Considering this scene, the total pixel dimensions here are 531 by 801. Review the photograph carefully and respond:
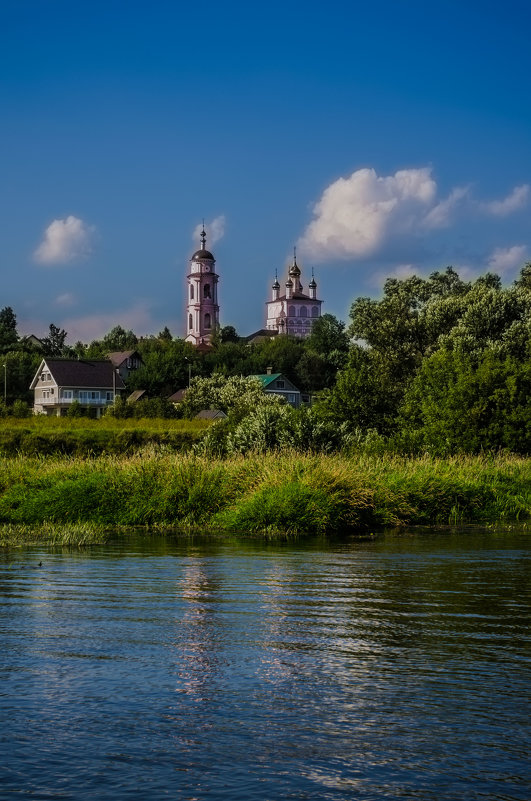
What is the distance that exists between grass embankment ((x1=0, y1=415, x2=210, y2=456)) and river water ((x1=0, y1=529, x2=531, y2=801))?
4378 cm

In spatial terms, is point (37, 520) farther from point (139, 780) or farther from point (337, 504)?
point (139, 780)

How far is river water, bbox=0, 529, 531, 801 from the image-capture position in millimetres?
7059

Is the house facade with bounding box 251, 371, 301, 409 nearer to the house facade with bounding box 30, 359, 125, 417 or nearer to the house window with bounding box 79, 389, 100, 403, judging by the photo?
the house facade with bounding box 30, 359, 125, 417

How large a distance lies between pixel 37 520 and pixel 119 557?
7159 mm

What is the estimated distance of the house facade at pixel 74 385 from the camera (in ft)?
392

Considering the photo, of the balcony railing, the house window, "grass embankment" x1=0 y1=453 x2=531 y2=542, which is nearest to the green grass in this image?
"grass embankment" x1=0 y1=453 x2=531 y2=542

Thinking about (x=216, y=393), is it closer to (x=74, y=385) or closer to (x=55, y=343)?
(x=74, y=385)

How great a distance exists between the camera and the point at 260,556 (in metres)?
19.7

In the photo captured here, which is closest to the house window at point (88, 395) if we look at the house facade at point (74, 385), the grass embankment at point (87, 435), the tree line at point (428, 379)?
the house facade at point (74, 385)

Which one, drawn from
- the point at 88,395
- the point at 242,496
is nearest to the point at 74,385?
the point at 88,395

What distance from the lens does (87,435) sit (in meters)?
66.2

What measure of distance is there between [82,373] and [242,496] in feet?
320

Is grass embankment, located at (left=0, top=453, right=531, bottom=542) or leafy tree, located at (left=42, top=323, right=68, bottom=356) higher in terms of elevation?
leafy tree, located at (left=42, top=323, right=68, bottom=356)

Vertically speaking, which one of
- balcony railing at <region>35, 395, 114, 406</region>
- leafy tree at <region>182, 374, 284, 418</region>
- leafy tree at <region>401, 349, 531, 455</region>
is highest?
balcony railing at <region>35, 395, 114, 406</region>
